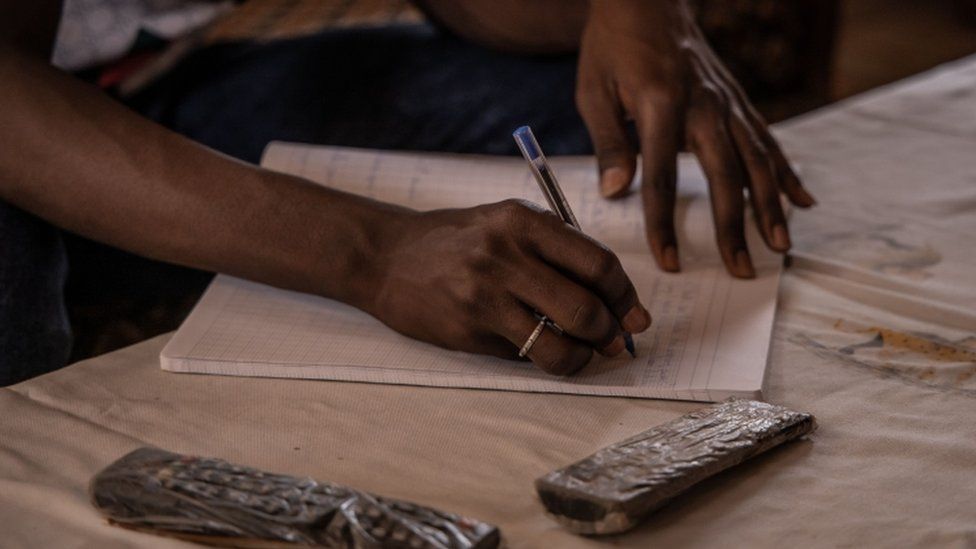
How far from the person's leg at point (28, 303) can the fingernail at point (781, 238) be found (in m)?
0.55

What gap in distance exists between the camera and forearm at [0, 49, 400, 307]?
77cm

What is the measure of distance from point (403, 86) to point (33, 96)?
0.50 meters

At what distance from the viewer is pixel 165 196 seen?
800 mm

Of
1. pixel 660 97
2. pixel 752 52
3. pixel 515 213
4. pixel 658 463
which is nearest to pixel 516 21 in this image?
pixel 660 97

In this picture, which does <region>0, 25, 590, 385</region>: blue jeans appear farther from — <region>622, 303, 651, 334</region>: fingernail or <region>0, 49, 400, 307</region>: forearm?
<region>622, 303, 651, 334</region>: fingernail

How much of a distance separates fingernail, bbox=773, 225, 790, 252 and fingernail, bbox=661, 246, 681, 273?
3.1 inches

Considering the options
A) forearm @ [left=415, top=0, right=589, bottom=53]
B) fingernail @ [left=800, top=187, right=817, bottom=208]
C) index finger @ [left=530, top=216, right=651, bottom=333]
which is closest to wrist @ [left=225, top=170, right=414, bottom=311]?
index finger @ [left=530, top=216, right=651, bottom=333]

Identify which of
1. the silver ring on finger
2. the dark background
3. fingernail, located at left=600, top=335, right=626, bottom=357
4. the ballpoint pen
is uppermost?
the ballpoint pen

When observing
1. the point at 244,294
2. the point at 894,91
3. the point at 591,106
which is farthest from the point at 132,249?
the point at 894,91

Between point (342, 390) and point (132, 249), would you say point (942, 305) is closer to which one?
point (342, 390)

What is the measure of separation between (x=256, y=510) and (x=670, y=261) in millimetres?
430

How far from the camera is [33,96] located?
82 centimetres

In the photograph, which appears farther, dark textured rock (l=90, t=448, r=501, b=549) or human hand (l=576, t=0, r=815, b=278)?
human hand (l=576, t=0, r=815, b=278)

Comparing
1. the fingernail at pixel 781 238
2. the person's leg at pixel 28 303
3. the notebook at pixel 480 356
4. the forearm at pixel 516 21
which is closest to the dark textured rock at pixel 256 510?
the notebook at pixel 480 356
